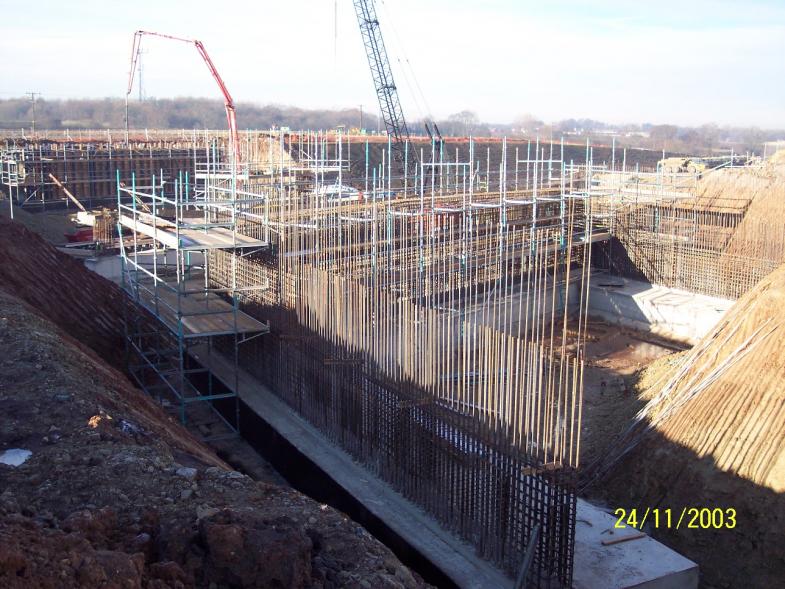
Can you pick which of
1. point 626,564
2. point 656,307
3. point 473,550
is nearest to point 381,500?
Result: point 473,550

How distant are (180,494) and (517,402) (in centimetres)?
301

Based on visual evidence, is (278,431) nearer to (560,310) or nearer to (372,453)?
(372,453)

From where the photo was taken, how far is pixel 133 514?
4.99 meters

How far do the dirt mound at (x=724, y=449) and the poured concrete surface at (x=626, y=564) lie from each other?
46.2 inches

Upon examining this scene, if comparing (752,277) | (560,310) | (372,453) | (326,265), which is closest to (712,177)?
(752,277)

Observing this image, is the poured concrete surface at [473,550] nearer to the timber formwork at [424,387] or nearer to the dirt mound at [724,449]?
the timber formwork at [424,387]

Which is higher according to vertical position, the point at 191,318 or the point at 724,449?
the point at 191,318

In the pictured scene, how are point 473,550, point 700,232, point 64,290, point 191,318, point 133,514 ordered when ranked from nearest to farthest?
point 133,514 → point 473,550 → point 191,318 → point 64,290 → point 700,232

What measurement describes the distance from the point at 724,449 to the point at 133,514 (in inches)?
270

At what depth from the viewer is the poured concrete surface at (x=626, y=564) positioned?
696 centimetres

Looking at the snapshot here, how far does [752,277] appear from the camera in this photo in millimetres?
17531

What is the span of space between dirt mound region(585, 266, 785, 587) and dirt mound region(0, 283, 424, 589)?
4.84m

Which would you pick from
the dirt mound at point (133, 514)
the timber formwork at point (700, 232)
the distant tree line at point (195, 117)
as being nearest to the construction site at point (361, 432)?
the dirt mound at point (133, 514)

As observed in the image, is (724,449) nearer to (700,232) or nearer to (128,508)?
(128,508)
